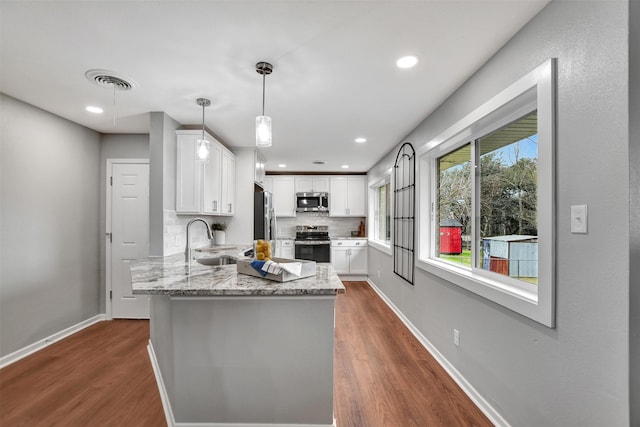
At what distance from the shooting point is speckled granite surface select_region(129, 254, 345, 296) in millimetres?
1578

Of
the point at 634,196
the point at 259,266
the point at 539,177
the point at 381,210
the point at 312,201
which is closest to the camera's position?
the point at 634,196

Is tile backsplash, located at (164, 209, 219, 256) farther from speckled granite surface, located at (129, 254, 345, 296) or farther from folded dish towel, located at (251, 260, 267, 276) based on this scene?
folded dish towel, located at (251, 260, 267, 276)

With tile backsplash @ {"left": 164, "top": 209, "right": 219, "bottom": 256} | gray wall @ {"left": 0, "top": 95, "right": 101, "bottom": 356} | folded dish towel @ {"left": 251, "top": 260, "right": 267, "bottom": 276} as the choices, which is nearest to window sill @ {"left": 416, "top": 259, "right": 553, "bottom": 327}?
folded dish towel @ {"left": 251, "top": 260, "right": 267, "bottom": 276}

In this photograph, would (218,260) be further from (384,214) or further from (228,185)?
(384,214)

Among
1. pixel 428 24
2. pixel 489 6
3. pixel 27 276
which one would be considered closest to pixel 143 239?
pixel 27 276

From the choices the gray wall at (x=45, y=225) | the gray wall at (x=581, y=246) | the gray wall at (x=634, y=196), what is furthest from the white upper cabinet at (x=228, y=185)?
the gray wall at (x=634, y=196)

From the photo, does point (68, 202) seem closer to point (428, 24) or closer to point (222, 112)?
point (222, 112)

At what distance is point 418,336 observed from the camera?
3240 mm

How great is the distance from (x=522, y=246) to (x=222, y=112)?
2.72 metres

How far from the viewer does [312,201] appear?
6.75 m

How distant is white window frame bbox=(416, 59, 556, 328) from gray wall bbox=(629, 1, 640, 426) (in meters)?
0.33

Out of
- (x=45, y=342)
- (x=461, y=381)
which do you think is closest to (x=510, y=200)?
(x=461, y=381)

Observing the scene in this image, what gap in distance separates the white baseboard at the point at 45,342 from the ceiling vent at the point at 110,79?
95.3 inches

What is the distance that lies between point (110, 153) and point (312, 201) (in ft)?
12.5
